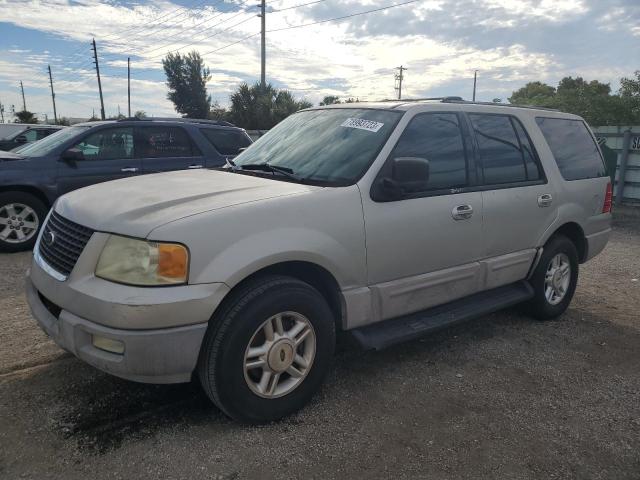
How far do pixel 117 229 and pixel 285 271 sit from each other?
36.9 inches

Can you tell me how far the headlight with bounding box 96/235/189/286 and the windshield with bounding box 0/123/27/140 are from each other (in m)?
15.3

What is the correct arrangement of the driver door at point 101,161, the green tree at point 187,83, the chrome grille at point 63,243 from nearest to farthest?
the chrome grille at point 63,243
the driver door at point 101,161
the green tree at point 187,83

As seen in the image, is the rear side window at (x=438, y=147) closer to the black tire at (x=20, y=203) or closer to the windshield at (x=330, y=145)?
the windshield at (x=330, y=145)

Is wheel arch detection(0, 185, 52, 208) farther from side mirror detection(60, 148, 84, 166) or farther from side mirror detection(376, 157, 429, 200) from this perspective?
side mirror detection(376, 157, 429, 200)

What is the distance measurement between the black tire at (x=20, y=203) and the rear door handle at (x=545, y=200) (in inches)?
236

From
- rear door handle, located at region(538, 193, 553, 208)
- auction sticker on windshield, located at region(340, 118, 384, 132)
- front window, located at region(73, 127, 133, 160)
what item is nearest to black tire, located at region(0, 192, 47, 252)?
front window, located at region(73, 127, 133, 160)

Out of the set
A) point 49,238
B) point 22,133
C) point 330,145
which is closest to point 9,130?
point 22,133

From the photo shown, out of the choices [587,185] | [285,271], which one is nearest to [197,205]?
[285,271]

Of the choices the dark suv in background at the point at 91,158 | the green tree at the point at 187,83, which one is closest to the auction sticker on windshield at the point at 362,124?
the dark suv in background at the point at 91,158

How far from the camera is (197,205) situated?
9.07ft

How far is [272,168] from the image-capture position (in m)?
3.54

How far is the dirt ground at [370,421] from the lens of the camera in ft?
8.50

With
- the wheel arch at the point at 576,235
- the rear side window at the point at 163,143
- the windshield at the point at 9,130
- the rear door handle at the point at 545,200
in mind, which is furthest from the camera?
the windshield at the point at 9,130

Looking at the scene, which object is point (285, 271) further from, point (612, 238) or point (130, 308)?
point (612, 238)
